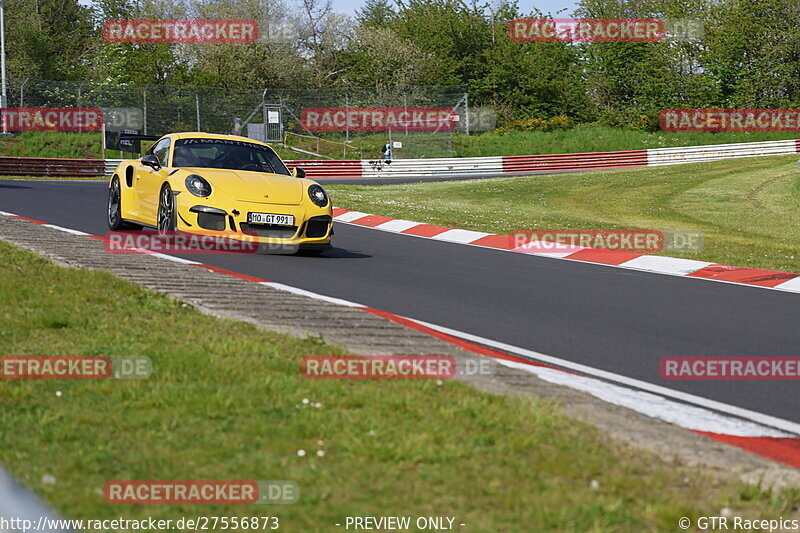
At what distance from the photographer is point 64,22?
68688 mm

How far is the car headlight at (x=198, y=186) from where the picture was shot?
10.7 meters

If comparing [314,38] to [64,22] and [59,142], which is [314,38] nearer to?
[64,22]

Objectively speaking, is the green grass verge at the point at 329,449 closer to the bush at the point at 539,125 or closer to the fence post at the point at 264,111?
the fence post at the point at 264,111

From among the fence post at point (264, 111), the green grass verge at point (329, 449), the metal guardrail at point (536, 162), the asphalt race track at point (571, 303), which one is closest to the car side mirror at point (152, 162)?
the asphalt race track at point (571, 303)

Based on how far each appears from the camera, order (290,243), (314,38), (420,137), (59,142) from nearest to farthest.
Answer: (290,243) → (59,142) → (420,137) → (314,38)

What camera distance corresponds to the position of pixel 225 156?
11930 millimetres

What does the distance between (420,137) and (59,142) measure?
16077mm

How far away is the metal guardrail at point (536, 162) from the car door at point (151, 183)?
79.8ft

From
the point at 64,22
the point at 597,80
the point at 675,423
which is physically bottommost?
the point at 675,423

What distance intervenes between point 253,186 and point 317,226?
91cm

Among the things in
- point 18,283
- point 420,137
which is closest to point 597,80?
point 420,137

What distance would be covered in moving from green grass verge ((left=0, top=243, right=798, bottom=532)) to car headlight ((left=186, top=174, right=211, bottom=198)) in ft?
17.6

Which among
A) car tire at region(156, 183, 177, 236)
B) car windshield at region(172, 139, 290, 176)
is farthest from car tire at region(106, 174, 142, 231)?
car tire at region(156, 183, 177, 236)

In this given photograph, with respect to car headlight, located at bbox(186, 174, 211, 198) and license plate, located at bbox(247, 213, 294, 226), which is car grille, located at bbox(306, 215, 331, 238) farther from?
car headlight, located at bbox(186, 174, 211, 198)
